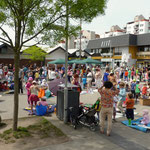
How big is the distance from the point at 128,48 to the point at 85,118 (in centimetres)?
4273

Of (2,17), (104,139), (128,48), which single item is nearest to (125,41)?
(128,48)

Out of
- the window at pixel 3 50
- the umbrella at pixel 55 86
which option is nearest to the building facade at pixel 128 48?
the window at pixel 3 50

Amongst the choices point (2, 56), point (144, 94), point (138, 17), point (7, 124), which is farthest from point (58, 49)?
point (138, 17)

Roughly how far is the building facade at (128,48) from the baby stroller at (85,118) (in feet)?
113

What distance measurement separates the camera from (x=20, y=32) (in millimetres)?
5539

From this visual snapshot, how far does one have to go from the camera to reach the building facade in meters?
43.4

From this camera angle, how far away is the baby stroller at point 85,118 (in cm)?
619

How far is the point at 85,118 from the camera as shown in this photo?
6699mm

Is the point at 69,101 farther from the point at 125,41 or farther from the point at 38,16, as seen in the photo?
the point at 125,41

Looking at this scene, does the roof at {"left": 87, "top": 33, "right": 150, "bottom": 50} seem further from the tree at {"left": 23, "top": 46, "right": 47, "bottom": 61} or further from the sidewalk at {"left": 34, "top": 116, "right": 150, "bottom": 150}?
the sidewalk at {"left": 34, "top": 116, "right": 150, "bottom": 150}

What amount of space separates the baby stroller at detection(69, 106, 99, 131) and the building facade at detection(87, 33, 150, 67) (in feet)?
113

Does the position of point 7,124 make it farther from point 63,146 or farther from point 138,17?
point 138,17

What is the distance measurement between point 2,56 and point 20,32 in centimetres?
2769

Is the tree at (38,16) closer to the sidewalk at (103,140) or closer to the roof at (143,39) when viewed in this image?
the sidewalk at (103,140)
